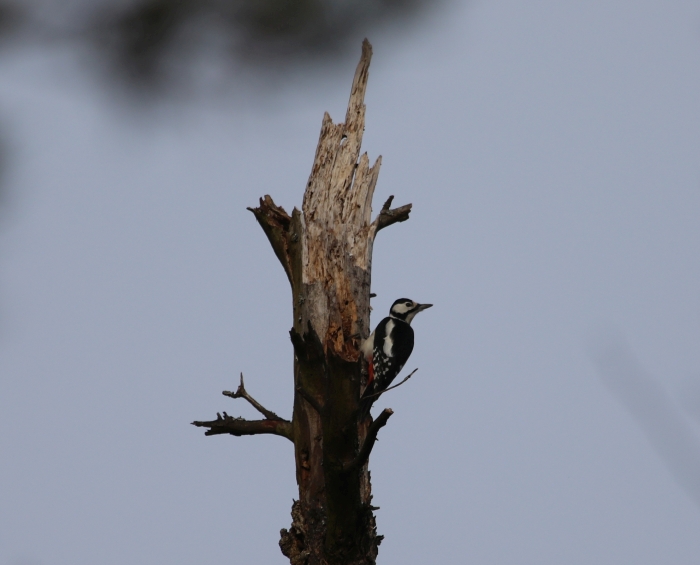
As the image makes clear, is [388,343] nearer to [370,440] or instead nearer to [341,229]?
[341,229]

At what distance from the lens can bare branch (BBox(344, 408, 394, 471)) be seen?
2967mm

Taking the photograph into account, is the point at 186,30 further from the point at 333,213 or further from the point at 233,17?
the point at 333,213

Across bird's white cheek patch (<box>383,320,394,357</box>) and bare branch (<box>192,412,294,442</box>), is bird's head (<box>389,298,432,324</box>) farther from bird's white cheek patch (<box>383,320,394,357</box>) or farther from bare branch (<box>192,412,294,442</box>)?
bare branch (<box>192,412,294,442</box>)

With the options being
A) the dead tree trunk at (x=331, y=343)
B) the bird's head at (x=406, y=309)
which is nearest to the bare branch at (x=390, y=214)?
the dead tree trunk at (x=331, y=343)

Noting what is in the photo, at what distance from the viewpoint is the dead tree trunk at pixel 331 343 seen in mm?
3158

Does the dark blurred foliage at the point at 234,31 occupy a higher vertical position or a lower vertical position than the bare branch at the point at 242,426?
higher

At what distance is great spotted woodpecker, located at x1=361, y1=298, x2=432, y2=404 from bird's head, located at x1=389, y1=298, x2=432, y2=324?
0.37 meters

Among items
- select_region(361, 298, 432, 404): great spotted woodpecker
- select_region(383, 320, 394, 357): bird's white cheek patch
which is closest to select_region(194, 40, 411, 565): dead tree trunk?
select_region(361, 298, 432, 404): great spotted woodpecker

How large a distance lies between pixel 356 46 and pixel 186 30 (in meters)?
0.83

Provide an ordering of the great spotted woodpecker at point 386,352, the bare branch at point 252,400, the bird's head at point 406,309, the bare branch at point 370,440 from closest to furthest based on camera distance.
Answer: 1. the bare branch at point 370,440
2. the bare branch at point 252,400
3. the great spotted woodpecker at point 386,352
4. the bird's head at point 406,309

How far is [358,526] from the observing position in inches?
137

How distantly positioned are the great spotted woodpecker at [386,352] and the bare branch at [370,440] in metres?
1.21

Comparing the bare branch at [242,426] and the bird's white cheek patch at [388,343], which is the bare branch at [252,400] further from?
the bird's white cheek patch at [388,343]

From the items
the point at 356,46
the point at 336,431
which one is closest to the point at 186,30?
the point at 356,46
